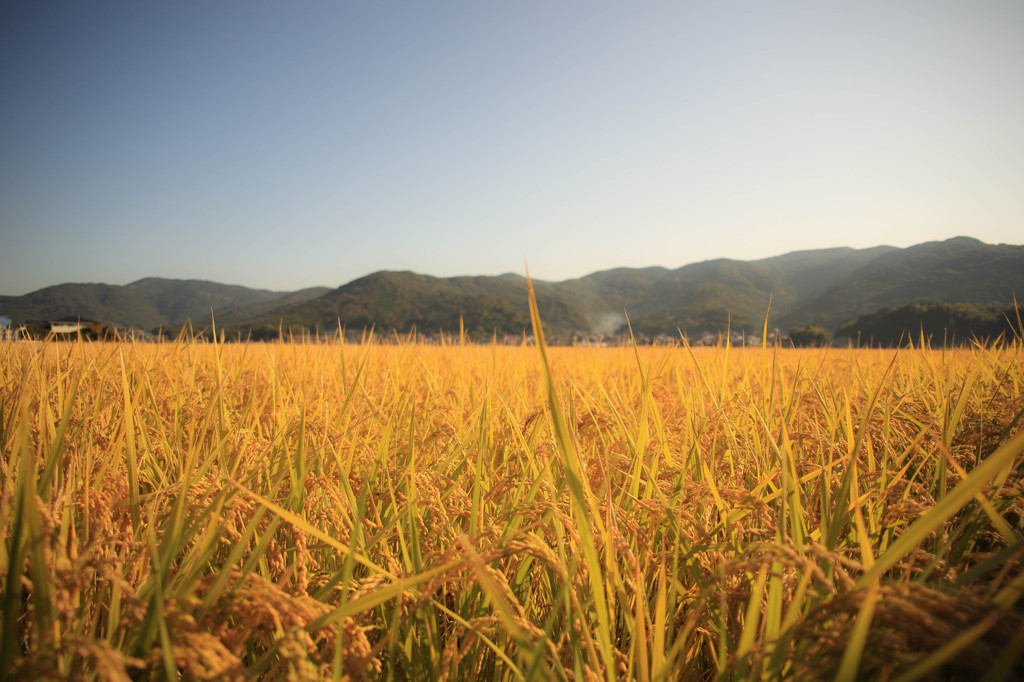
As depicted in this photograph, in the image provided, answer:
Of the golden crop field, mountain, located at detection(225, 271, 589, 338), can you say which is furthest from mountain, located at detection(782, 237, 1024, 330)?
the golden crop field

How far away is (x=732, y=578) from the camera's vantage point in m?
0.77

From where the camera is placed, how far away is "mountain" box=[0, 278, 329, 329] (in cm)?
1648

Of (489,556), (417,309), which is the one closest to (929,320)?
(489,556)

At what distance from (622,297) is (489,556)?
10565 centimetres

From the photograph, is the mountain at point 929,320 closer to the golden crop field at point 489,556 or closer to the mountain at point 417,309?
the golden crop field at point 489,556

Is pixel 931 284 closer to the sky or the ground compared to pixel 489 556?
closer to the sky

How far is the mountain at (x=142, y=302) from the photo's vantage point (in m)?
16.5

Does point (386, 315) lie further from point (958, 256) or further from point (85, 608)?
point (958, 256)

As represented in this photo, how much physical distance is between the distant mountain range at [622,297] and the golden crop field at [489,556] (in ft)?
41.2

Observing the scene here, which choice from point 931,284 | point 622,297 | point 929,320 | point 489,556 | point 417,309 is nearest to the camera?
point 489,556

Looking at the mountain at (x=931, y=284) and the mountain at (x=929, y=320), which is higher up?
the mountain at (x=931, y=284)

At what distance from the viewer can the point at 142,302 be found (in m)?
48.7

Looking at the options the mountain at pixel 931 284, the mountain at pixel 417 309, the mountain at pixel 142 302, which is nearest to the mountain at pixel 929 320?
the mountain at pixel 931 284

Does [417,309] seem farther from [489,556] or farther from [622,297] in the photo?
[489,556]
